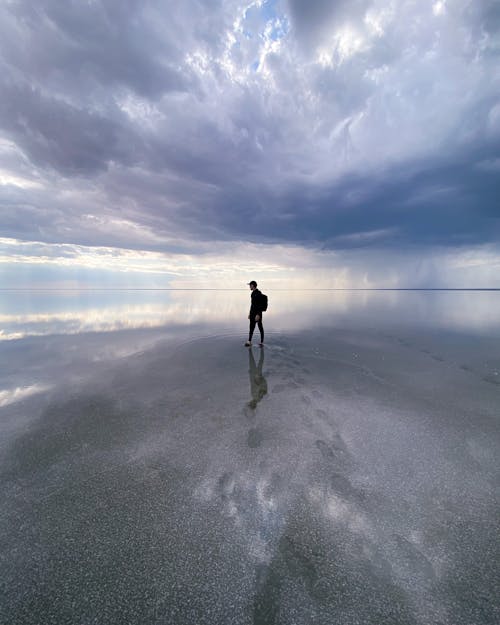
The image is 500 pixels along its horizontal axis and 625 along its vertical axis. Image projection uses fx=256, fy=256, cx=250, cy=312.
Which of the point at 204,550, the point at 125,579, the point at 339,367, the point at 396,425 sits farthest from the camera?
the point at 339,367

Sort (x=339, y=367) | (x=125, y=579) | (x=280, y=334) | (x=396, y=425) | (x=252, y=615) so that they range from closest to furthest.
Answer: (x=252, y=615)
(x=125, y=579)
(x=396, y=425)
(x=339, y=367)
(x=280, y=334)

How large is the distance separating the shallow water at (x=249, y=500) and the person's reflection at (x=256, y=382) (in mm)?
71

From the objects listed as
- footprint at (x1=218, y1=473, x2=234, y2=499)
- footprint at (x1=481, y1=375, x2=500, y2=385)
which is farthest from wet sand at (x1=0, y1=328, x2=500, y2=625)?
footprint at (x1=481, y1=375, x2=500, y2=385)

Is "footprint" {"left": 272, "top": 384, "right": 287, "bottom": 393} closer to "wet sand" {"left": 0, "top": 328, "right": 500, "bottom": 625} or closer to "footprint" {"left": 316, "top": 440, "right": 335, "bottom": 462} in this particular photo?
"wet sand" {"left": 0, "top": 328, "right": 500, "bottom": 625}

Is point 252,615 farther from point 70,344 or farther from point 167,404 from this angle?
point 70,344

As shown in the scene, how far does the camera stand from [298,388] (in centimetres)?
734

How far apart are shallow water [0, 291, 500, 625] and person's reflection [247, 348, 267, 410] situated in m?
0.07

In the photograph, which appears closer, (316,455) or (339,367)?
(316,455)

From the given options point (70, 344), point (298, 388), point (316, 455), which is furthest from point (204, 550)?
point (70, 344)

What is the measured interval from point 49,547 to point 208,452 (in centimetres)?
222

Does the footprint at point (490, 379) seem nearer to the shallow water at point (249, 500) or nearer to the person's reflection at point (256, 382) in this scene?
the shallow water at point (249, 500)

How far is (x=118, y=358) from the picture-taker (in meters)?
10.2

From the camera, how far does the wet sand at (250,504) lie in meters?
2.33

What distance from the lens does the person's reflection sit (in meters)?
6.54
